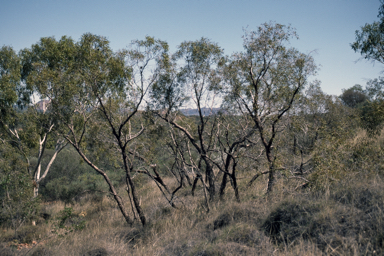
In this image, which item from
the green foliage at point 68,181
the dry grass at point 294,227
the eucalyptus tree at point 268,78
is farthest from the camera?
the green foliage at point 68,181

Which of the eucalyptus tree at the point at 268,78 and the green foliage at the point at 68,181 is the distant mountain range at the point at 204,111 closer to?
the eucalyptus tree at the point at 268,78

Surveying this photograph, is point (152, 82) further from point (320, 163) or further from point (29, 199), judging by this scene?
point (29, 199)

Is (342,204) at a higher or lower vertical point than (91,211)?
higher

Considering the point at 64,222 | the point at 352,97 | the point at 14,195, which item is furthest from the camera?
the point at 352,97

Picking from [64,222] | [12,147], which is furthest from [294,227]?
[12,147]

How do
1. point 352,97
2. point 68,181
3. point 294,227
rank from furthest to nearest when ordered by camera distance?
point 352,97 < point 68,181 < point 294,227

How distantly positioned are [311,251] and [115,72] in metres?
7.55

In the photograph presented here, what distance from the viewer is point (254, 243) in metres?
4.29

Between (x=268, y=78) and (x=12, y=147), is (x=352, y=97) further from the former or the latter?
(x=12, y=147)

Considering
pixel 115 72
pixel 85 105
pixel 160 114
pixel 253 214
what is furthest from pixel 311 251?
pixel 85 105

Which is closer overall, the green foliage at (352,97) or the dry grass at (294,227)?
the dry grass at (294,227)

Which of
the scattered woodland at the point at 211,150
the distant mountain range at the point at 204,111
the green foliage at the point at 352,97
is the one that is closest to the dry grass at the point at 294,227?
the scattered woodland at the point at 211,150

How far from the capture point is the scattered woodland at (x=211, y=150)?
14.4 feet

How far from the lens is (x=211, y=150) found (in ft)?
26.3
